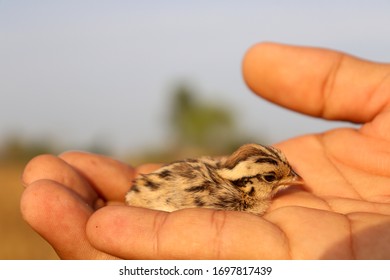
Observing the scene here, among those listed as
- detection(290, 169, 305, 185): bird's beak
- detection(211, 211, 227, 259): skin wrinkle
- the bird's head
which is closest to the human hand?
detection(211, 211, 227, 259): skin wrinkle

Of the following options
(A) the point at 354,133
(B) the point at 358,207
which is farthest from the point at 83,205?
(A) the point at 354,133

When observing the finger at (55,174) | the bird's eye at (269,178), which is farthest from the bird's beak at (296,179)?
the finger at (55,174)

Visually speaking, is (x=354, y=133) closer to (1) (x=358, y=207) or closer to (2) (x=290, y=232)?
(1) (x=358, y=207)

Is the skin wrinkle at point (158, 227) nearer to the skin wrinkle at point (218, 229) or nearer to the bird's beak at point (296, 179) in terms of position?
the skin wrinkle at point (218, 229)

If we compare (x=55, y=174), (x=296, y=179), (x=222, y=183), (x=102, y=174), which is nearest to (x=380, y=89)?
(x=296, y=179)

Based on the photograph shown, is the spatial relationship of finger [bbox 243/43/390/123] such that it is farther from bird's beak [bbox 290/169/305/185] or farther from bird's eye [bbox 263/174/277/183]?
bird's eye [bbox 263/174/277/183]

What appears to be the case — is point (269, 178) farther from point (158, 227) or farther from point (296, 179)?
point (158, 227)

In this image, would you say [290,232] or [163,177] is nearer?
[290,232]
